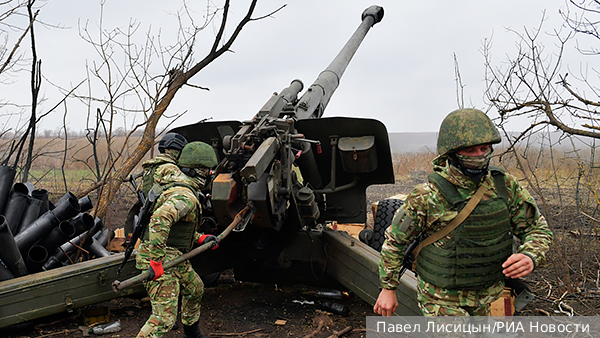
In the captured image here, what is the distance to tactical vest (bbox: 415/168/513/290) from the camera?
2.26 m

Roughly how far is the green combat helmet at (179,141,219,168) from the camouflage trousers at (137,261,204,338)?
0.79 m

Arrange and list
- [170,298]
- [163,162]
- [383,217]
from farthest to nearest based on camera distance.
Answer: [383,217] < [163,162] < [170,298]

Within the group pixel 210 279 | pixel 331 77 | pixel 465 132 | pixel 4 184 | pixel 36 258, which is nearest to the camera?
pixel 465 132

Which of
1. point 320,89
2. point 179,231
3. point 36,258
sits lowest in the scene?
point 36,258

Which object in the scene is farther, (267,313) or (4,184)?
(267,313)

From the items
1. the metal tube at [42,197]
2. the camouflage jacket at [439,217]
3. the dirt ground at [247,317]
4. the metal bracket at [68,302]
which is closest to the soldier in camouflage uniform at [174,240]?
the dirt ground at [247,317]

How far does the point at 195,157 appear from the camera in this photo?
3791mm

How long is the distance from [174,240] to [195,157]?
0.67m

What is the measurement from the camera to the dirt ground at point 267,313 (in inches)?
160

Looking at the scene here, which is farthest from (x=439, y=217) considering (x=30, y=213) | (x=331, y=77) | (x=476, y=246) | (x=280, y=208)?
(x=331, y=77)

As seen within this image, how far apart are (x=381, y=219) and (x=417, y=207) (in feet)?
9.14

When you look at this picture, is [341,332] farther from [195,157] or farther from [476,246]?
[476,246]

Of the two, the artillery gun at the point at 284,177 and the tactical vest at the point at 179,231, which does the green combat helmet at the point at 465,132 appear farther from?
the tactical vest at the point at 179,231

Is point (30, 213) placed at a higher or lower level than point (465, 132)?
lower
